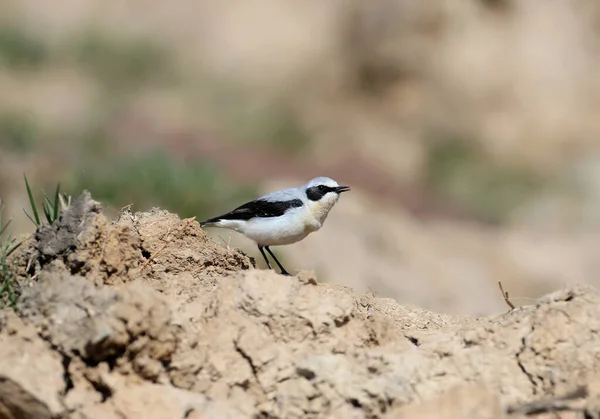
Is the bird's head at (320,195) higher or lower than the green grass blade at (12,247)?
higher

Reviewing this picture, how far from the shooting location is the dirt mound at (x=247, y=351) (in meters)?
4.37

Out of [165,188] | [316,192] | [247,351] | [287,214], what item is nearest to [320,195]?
[316,192]

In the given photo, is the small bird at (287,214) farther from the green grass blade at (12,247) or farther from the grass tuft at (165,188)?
the grass tuft at (165,188)

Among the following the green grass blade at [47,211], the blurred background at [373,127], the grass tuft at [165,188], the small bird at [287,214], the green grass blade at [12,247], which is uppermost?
the blurred background at [373,127]

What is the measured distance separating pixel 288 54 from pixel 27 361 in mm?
24485

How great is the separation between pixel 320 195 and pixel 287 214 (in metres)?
0.32

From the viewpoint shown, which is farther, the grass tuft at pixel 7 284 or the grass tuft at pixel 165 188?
the grass tuft at pixel 165 188

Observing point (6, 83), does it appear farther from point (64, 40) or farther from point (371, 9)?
point (371, 9)

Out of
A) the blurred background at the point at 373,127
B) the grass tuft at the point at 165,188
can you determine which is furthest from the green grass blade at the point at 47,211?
the blurred background at the point at 373,127

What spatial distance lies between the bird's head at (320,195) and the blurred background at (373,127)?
21.1 ft

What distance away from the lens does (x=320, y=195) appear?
767 centimetres

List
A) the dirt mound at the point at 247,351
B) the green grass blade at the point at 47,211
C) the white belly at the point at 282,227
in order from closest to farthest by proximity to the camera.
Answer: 1. the dirt mound at the point at 247,351
2. the green grass blade at the point at 47,211
3. the white belly at the point at 282,227

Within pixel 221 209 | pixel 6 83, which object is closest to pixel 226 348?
pixel 221 209

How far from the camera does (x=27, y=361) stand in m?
4.36
